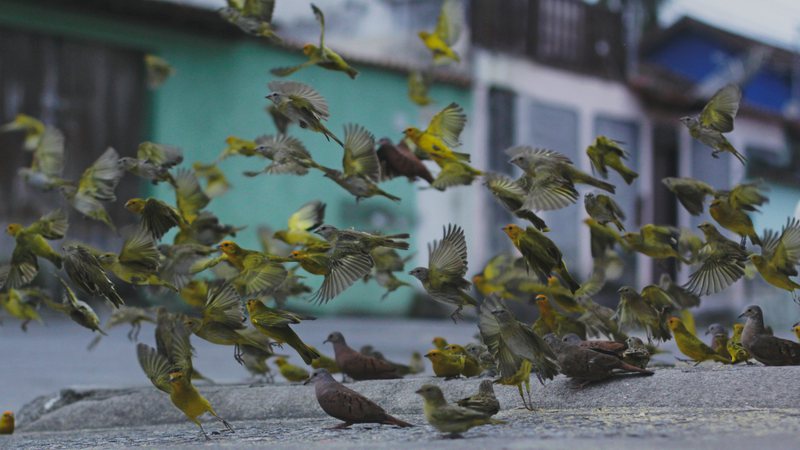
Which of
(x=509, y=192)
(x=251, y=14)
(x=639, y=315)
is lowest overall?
(x=639, y=315)

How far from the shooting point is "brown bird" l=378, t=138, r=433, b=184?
603cm

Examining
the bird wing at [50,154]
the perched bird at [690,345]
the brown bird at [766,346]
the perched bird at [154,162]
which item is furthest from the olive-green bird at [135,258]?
the brown bird at [766,346]

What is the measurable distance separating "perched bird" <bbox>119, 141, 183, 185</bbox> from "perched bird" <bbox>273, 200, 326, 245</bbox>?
0.58 meters

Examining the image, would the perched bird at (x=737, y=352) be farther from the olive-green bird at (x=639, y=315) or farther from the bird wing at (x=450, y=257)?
the bird wing at (x=450, y=257)

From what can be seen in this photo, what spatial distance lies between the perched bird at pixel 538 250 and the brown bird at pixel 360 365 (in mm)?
1162

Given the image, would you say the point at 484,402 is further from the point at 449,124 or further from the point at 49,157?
the point at 49,157

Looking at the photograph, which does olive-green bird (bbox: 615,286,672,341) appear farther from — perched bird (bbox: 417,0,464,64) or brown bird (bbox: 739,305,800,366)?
perched bird (bbox: 417,0,464,64)

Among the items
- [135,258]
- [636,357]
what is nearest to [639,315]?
[636,357]

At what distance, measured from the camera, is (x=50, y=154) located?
23.7 ft

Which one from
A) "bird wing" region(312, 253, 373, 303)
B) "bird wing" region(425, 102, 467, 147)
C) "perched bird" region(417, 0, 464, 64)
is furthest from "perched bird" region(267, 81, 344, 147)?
"perched bird" region(417, 0, 464, 64)

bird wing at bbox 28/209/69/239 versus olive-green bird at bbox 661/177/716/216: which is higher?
olive-green bird at bbox 661/177/716/216

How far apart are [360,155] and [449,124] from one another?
20.8 inches

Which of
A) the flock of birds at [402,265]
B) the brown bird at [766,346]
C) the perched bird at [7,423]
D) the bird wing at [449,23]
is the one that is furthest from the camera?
the bird wing at [449,23]

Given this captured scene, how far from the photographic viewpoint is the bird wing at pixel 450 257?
17.4 feet
